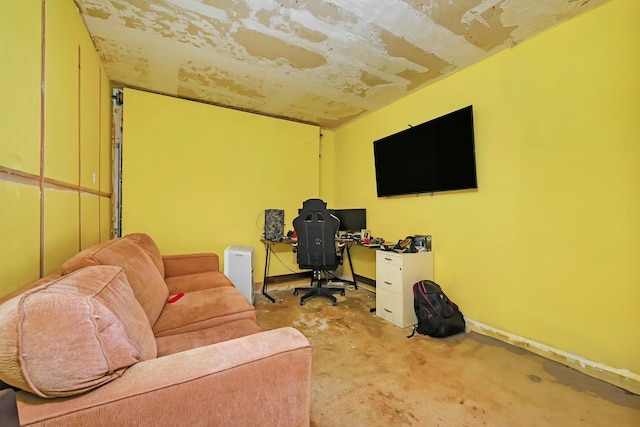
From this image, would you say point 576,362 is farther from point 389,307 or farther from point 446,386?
point 389,307

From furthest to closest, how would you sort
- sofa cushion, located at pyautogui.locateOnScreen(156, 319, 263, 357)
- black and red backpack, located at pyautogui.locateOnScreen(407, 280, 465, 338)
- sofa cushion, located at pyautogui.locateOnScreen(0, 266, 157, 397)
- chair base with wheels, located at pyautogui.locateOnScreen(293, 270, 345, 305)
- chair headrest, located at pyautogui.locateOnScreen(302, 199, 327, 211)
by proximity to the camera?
chair base with wheels, located at pyautogui.locateOnScreen(293, 270, 345, 305) < chair headrest, located at pyautogui.locateOnScreen(302, 199, 327, 211) < black and red backpack, located at pyautogui.locateOnScreen(407, 280, 465, 338) < sofa cushion, located at pyautogui.locateOnScreen(156, 319, 263, 357) < sofa cushion, located at pyautogui.locateOnScreen(0, 266, 157, 397)

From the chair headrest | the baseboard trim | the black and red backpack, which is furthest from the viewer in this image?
the chair headrest

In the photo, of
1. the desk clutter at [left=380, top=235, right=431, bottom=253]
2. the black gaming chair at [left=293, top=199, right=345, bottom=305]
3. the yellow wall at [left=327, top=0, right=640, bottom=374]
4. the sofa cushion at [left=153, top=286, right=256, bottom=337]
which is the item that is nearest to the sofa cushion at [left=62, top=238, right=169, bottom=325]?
the sofa cushion at [left=153, top=286, right=256, bottom=337]

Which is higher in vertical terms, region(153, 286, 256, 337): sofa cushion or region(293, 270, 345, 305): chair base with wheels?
region(153, 286, 256, 337): sofa cushion

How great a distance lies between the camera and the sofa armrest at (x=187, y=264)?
8.43 feet

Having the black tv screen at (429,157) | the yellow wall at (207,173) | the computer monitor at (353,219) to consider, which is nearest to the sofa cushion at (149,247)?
the yellow wall at (207,173)

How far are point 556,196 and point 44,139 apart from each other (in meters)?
3.42

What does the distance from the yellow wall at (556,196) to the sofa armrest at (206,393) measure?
219cm

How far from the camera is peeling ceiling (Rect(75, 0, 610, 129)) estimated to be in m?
1.89

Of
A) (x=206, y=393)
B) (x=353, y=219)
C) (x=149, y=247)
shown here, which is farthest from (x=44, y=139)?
(x=353, y=219)

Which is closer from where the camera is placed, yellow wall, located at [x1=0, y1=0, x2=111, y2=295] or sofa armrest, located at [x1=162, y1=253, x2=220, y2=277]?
yellow wall, located at [x1=0, y1=0, x2=111, y2=295]

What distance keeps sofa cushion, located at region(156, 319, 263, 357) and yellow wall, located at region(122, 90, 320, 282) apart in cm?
221

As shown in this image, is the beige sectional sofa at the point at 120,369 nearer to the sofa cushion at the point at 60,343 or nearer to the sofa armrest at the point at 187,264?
the sofa cushion at the point at 60,343

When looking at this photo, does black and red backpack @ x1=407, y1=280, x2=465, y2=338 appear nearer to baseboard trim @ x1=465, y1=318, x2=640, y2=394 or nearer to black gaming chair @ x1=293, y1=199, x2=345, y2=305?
baseboard trim @ x1=465, y1=318, x2=640, y2=394
